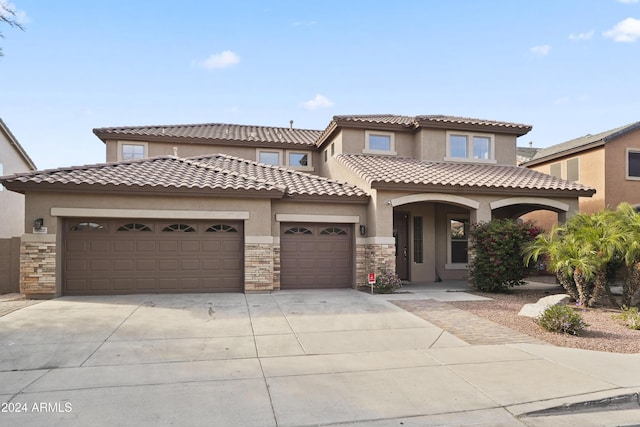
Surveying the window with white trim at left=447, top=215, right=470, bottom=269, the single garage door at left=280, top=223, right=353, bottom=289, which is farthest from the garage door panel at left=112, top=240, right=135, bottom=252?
the window with white trim at left=447, top=215, right=470, bottom=269

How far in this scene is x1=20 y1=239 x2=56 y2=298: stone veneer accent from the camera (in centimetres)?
1106

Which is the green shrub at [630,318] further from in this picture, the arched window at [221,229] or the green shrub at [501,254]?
the arched window at [221,229]

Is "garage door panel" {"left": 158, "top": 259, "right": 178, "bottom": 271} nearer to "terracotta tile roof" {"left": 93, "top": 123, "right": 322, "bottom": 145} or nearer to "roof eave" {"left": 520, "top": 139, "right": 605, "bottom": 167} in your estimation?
"terracotta tile roof" {"left": 93, "top": 123, "right": 322, "bottom": 145}

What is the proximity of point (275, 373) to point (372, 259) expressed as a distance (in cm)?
778

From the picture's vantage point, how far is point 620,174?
682 inches

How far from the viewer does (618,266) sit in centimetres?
1100

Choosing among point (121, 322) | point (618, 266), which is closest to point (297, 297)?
point (121, 322)

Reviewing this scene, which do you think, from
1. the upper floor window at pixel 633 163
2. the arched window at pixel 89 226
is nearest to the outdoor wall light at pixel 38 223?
the arched window at pixel 89 226

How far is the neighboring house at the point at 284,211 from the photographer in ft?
38.1

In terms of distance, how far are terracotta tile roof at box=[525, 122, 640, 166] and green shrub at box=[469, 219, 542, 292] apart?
23.9ft

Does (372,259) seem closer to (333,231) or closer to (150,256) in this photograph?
(333,231)

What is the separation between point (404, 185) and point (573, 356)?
7.45 meters

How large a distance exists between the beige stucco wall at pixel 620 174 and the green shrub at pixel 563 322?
38.3 feet

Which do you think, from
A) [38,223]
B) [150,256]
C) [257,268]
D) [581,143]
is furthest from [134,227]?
[581,143]
